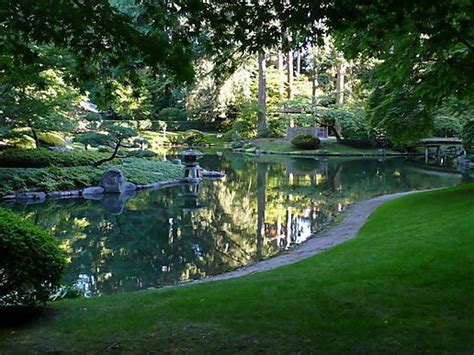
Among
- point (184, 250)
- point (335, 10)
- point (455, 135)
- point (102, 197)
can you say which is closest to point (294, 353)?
point (335, 10)

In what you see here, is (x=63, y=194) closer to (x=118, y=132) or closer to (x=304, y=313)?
(x=118, y=132)

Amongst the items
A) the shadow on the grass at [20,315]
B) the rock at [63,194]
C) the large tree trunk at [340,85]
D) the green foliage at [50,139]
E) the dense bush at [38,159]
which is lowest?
the rock at [63,194]

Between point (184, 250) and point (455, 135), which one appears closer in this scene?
point (184, 250)

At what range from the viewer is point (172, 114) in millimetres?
52688

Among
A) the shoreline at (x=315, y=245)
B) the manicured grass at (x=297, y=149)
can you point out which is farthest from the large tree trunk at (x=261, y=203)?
the manicured grass at (x=297, y=149)

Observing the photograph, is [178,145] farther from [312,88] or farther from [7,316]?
[7,316]

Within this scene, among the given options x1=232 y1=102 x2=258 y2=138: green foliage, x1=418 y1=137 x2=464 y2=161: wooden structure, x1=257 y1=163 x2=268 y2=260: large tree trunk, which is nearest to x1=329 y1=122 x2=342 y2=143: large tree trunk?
x1=418 y1=137 x2=464 y2=161: wooden structure

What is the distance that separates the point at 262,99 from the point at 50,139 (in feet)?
66.2

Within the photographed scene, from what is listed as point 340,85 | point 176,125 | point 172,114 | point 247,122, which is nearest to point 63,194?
point 247,122

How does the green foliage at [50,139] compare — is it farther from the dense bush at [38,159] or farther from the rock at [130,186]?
the rock at [130,186]

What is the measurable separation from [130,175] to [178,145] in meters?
26.0

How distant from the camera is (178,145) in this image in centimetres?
4734

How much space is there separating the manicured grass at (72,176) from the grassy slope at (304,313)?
510 inches

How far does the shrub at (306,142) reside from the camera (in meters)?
40.2
